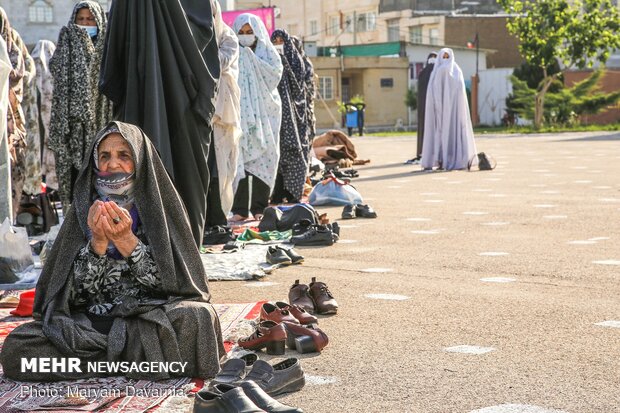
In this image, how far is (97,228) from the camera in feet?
14.3

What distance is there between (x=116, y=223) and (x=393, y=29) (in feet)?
178

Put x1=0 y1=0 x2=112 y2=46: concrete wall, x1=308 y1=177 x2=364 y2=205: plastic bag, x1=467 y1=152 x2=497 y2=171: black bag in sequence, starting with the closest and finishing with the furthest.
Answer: x1=308 y1=177 x2=364 y2=205: plastic bag < x1=467 y1=152 x2=497 y2=171: black bag < x1=0 y1=0 x2=112 y2=46: concrete wall

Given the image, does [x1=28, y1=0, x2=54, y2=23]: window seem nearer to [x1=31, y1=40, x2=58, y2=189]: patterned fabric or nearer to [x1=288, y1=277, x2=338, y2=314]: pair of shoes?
[x1=31, y1=40, x2=58, y2=189]: patterned fabric

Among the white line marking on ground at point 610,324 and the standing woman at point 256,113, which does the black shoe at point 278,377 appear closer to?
the white line marking on ground at point 610,324

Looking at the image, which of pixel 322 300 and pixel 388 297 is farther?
pixel 388 297

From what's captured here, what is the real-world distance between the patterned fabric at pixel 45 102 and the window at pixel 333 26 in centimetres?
4858

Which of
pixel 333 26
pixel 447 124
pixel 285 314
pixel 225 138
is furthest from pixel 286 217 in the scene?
pixel 333 26

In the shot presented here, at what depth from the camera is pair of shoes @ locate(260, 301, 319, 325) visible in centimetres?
519

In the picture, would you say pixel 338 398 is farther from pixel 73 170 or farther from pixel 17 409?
pixel 73 170

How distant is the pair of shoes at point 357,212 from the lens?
10.8m

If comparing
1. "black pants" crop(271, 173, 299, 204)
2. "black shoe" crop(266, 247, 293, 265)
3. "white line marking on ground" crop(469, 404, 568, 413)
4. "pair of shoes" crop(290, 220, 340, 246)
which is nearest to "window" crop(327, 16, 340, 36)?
"black pants" crop(271, 173, 299, 204)

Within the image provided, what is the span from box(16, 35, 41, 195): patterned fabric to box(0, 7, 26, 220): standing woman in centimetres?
67

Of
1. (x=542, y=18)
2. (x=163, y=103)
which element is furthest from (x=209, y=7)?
(x=542, y=18)

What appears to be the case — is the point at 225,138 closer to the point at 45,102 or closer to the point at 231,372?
the point at 45,102
